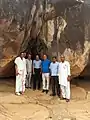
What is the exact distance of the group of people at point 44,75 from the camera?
8305 millimetres

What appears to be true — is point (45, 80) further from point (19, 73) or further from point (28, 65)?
point (19, 73)

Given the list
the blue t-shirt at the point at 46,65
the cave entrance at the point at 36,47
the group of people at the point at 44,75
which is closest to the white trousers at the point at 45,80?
the group of people at the point at 44,75

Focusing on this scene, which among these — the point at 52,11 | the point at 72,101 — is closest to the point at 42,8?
the point at 52,11

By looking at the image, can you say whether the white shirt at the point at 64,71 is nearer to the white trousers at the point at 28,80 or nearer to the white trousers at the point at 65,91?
the white trousers at the point at 65,91

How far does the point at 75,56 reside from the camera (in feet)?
31.8

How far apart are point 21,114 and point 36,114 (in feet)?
1.24

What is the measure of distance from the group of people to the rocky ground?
28cm

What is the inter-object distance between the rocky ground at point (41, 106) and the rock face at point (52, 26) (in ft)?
4.57

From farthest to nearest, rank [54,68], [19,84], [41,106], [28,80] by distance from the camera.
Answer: [28,80]
[19,84]
[54,68]
[41,106]

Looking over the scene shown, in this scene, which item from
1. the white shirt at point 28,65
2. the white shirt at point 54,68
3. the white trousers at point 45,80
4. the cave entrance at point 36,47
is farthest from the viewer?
the cave entrance at point 36,47

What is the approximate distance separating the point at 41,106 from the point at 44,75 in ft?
5.21

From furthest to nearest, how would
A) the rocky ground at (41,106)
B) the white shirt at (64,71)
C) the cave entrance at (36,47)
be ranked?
the cave entrance at (36,47) < the white shirt at (64,71) < the rocky ground at (41,106)

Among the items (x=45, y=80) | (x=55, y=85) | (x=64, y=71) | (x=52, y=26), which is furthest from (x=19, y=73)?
(x=52, y=26)

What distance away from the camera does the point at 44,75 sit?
920cm
